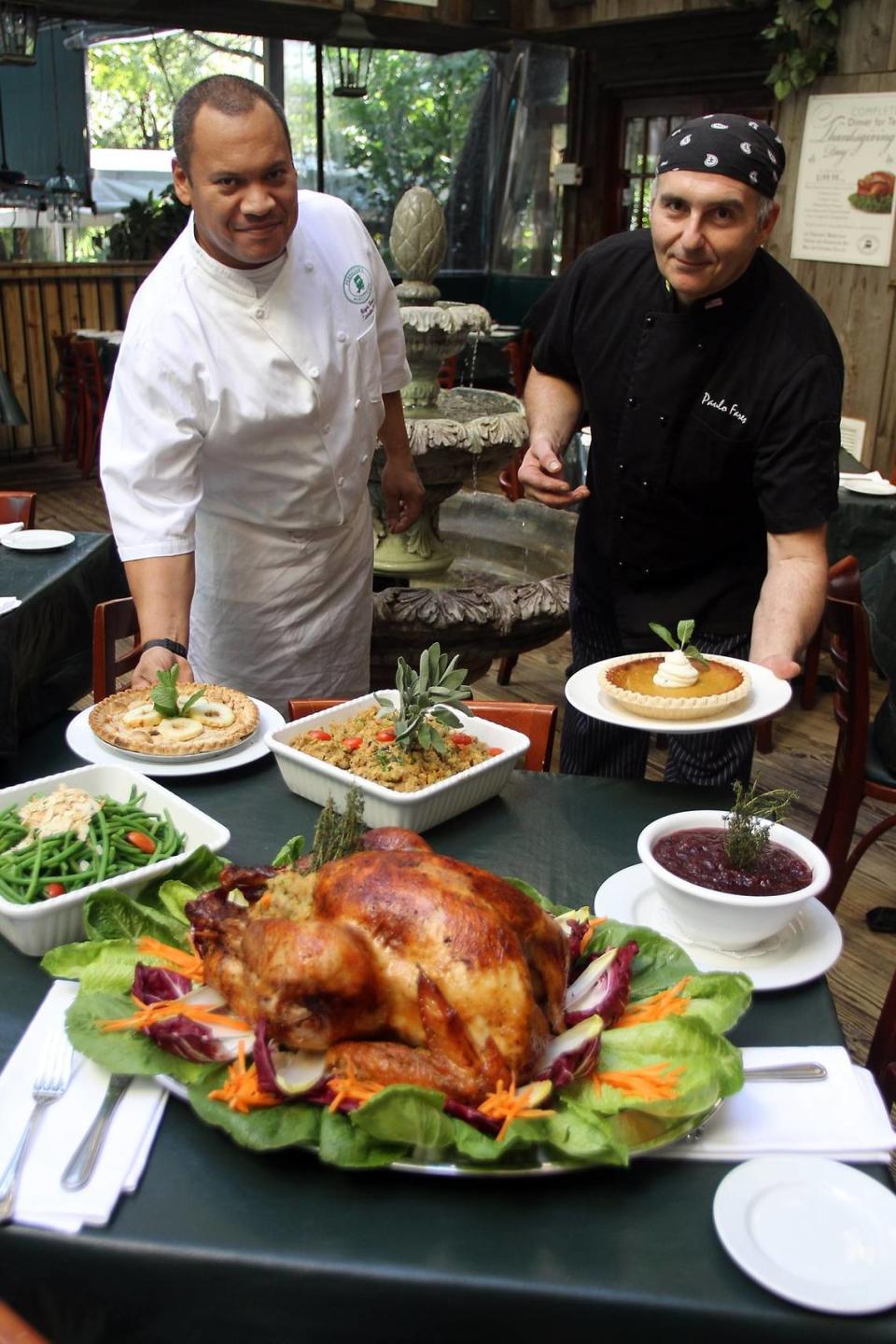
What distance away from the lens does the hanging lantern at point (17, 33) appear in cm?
646

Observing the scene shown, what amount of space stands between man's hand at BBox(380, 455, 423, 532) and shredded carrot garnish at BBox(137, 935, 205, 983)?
1860mm

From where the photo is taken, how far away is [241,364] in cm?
228

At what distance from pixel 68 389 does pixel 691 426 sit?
7011 millimetres

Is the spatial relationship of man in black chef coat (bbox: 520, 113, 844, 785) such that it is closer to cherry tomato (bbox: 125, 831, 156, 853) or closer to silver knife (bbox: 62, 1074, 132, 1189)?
cherry tomato (bbox: 125, 831, 156, 853)

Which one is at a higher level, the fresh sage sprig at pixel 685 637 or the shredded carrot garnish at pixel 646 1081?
the fresh sage sprig at pixel 685 637

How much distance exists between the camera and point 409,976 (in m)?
1.05

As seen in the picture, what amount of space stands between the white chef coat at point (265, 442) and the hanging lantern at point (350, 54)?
19.3ft

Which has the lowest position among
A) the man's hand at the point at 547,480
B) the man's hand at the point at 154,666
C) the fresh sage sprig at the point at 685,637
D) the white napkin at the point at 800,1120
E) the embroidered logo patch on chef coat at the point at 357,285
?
the white napkin at the point at 800,1120

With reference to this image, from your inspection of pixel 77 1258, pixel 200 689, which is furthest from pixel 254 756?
pixel 77 1258

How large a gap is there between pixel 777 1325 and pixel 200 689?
124 cm

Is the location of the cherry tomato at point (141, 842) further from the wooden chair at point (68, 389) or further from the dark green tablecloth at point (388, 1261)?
the wooden chair at point (68, 389)

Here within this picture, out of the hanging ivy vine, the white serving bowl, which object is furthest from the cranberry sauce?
the hanging ivy vine

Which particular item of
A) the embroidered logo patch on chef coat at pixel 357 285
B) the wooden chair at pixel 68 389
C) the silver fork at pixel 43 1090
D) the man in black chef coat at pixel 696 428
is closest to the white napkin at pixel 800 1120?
the silver fork at pixel 43 1090

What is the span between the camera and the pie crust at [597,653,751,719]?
66.9 inches
